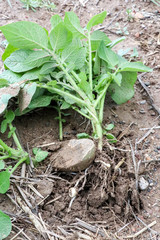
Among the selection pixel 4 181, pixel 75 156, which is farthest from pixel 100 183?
pixel 4 181

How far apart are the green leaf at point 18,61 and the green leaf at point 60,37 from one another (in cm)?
17

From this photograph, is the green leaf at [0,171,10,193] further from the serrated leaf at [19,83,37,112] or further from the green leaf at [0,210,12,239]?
the serrated leaf at [19,83,37,112]

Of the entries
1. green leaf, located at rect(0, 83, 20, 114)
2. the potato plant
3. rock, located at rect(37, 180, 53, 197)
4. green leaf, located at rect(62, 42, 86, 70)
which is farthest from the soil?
green leaf, located at rect(62, 42, 86, 70)

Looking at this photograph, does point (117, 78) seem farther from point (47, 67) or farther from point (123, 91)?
point (47, 67)

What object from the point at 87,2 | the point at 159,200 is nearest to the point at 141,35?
the point at 87,2

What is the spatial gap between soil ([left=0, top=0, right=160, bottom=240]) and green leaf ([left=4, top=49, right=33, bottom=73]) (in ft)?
0.95

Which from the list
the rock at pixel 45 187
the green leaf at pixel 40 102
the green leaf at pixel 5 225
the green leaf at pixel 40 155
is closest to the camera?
the green leaf at pixel 5 225

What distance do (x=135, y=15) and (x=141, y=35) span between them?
0.93 ft

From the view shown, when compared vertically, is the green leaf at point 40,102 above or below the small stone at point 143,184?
above

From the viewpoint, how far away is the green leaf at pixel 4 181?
1.22m

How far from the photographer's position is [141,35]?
231cm

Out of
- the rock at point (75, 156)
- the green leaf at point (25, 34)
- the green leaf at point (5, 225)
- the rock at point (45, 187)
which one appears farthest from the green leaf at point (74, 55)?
the green leaf at point (5, 225)

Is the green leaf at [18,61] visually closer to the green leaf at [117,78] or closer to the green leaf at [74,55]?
the green leaf at [74,55]

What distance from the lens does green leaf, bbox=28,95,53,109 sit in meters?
1.52
